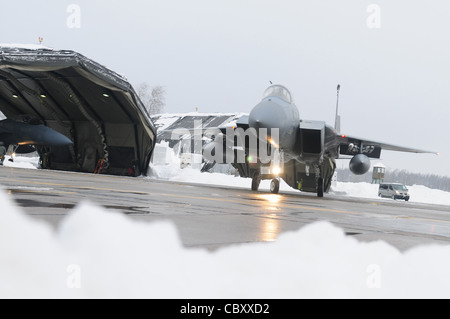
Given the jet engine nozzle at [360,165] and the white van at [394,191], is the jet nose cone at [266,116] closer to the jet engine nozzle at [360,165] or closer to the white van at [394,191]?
the jet engine nozzle at [360,165]

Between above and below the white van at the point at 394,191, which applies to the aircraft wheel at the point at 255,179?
above

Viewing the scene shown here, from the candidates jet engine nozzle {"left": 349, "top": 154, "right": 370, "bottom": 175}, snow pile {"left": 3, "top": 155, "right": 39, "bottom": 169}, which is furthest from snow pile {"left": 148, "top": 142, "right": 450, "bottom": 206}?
snow pile {"left": 3, "top": 155, "right": 39, "bottom": 169}


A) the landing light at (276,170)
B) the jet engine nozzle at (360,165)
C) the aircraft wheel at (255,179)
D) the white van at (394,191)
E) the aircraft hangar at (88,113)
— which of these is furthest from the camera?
the white van at (394,191)

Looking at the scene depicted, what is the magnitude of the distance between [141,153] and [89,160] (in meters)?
3.90

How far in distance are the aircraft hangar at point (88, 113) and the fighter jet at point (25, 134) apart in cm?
736

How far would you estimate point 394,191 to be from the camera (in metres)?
39.5

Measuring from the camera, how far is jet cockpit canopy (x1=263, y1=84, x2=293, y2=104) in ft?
56.2

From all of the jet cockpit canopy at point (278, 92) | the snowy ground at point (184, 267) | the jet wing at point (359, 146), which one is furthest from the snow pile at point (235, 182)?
the snowy ground at point (184, 267)

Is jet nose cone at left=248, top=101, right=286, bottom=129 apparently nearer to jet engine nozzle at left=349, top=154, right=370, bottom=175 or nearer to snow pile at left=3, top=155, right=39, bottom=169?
jet engine nozzle at left=349, top=154, right=370, bottom=175

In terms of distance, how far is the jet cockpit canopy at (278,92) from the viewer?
17.1m

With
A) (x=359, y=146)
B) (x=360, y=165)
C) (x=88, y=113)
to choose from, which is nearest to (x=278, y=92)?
(x=360, y=165)

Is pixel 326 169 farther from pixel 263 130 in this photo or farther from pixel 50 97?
pixel 50 97

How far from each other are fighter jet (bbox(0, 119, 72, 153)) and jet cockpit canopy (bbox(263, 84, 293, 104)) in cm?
725

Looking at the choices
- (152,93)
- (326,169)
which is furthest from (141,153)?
(152,93)
